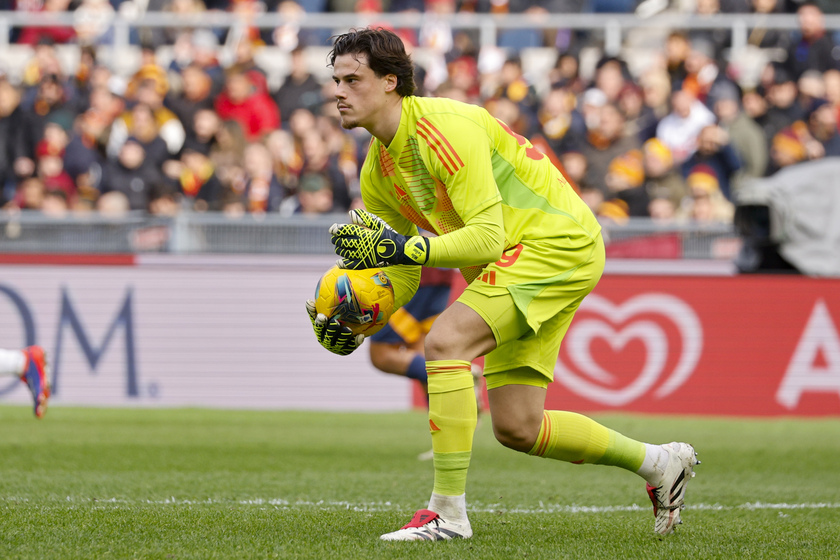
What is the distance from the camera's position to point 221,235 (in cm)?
1216

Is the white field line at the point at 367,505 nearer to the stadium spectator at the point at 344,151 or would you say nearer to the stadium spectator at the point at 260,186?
the stadium spectator at the point at 344,151

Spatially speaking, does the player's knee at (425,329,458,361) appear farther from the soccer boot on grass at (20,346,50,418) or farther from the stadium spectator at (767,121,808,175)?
the stadium spectator at (767,121,808,175)

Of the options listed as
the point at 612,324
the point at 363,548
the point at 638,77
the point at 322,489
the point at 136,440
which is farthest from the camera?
the point at 638,77

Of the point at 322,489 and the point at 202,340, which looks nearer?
the point at 322,489

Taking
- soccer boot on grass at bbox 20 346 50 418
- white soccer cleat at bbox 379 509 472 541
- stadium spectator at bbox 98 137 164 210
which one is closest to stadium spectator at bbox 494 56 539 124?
stadium spectator at bbox 98 137 164 210

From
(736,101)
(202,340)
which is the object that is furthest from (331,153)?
(736,101)

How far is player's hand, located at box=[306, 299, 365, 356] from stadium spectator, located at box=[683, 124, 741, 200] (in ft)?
30.0

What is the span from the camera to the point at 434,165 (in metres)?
4.75

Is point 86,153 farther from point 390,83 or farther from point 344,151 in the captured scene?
point 390,83

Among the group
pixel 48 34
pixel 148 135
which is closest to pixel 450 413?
pixel 148 135

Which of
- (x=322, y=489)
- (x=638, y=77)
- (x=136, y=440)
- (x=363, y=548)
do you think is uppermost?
(x=638, y=77)

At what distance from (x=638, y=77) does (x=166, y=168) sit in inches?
242

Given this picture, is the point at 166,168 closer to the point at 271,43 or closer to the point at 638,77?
the point at 271,43

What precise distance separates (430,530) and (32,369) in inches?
155
